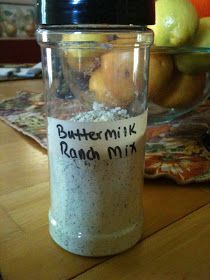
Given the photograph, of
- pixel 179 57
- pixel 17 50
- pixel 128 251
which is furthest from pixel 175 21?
pixel 17 50

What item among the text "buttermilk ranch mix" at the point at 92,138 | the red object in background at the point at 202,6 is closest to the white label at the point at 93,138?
the text "buttermilk ranch mix" at the point at 92,138

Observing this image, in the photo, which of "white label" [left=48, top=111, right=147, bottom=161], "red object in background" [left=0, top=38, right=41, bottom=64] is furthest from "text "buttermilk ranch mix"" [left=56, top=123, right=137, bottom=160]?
"red object in background" [left=0, top=38, right=41, bottom=64]

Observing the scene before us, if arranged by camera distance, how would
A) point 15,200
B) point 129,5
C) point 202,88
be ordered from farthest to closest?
point 202,88, point 15,200, point 129,5

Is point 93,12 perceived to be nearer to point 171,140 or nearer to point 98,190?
point 98,190

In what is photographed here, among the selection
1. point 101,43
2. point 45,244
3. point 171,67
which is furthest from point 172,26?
point 45,244

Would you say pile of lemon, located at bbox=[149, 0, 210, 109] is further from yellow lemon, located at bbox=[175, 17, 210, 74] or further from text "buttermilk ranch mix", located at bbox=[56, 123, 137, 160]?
text "buttermilk ranch mix", located at bbox=[56, 123, 137, 160]

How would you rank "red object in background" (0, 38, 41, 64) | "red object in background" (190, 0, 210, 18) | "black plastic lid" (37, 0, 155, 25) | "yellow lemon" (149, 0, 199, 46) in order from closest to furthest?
"black plastic lid" (37, 0, 155, 25) → "yellow lemon" (149, 0, 199, 46) → "red object in background" (190, 0, 210, 18) → "red object in background" (0, 38, 41, 64)

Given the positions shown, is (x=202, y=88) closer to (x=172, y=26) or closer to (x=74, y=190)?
(x=172, y=26)
